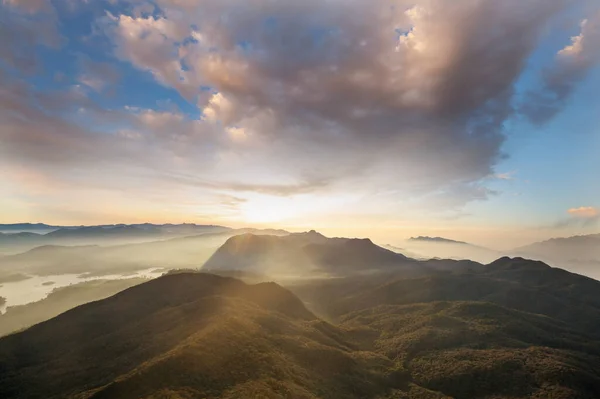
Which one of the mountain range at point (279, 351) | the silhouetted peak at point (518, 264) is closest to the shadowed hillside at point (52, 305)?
the mountain range at point (279, 351)

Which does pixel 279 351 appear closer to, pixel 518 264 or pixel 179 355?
pixel 179 355

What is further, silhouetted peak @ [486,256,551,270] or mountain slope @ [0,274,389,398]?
silhouetted peak @ [486,256,551,270]

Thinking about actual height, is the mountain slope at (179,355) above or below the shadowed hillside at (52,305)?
above

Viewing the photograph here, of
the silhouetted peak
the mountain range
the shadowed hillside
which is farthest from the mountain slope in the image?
the silhouetted peak

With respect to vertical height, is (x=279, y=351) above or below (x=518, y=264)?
below

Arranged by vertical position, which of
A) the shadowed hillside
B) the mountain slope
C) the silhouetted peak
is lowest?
the shadowed hillside

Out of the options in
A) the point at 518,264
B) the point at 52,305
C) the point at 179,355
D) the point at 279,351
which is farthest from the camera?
the point at 518,264

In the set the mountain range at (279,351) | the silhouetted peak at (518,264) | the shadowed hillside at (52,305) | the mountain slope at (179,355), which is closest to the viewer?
the mountain slope at (179,355)

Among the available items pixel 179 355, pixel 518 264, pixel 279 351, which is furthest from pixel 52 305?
pixel 518 264

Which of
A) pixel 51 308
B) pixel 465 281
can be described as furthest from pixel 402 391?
pixel 51 308

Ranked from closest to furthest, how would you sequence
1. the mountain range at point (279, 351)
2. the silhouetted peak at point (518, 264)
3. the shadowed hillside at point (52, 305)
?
the mountain range at point (279, 351) → the shadowed hillside at point (52, 305) → the silhouetted peak at point (518, 264)

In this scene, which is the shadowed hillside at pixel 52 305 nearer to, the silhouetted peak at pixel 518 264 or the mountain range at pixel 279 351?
the mountain range at pixel 279 351

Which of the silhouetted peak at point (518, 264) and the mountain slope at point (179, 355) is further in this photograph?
the silhouetted peak at point (518, 264)

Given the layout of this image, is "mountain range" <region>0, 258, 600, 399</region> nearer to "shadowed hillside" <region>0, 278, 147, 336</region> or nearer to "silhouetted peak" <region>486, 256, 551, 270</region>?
"silhouetted peak" <region>486, 256, 551, 270</region>
